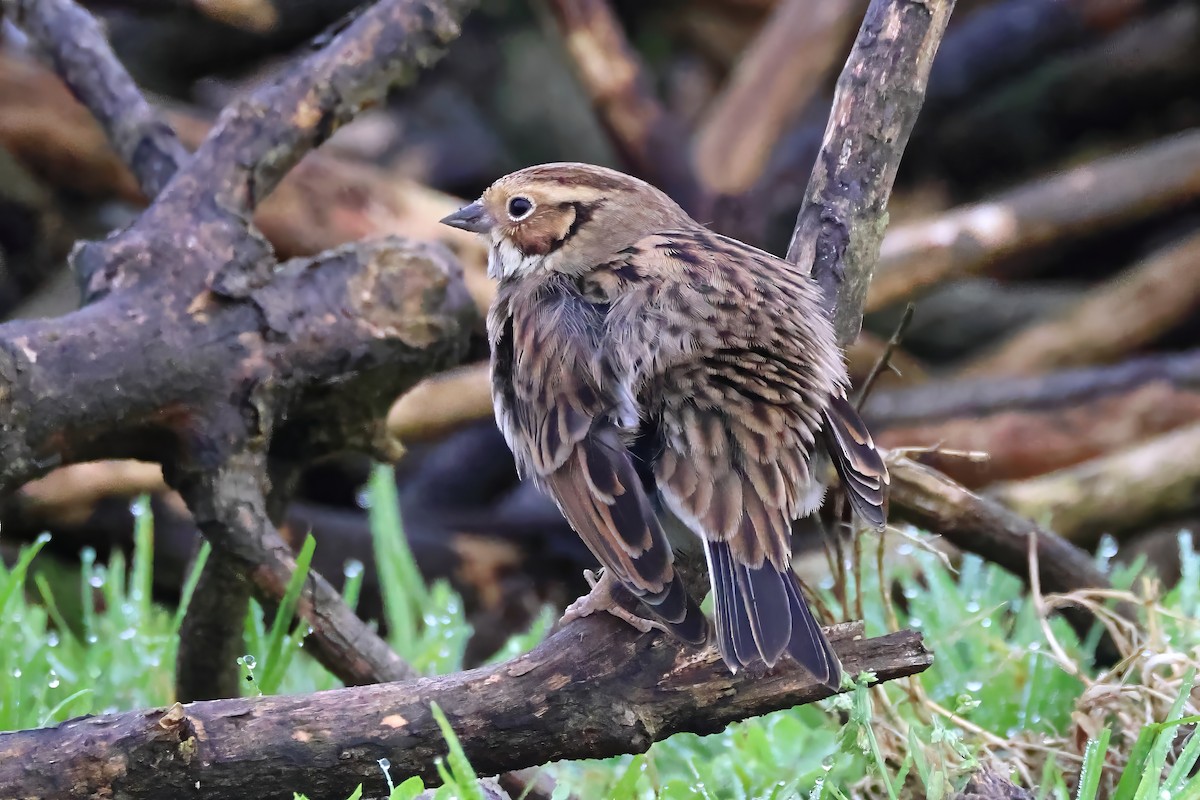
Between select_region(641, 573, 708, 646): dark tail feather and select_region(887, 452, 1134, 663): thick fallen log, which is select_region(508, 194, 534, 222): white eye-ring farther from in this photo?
select_region(641, 573, 708, 646): dark tail feather

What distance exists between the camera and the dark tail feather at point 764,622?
2.04 meters

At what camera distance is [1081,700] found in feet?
8.71

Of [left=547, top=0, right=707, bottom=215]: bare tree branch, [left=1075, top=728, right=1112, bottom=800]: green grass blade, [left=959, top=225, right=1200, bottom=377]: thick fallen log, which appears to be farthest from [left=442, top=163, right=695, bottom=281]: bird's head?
[left=959, top=225, right=1200, bottom=377]: thick fallen log

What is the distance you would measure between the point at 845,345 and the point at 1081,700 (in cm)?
87

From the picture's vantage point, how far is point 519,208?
3.00 metres

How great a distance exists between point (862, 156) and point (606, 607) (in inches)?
40.3

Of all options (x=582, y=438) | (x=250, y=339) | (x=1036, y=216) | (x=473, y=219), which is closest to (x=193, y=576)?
(x=250, y=339)

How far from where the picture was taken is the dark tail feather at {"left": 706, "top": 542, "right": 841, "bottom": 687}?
2041mm

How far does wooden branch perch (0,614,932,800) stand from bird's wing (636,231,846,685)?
0.14 metres

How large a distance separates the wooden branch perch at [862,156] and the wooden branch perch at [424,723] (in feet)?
2.46

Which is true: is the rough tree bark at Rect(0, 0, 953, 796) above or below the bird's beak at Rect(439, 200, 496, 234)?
below

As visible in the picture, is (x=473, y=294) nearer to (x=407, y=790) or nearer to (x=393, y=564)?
(x=393, y=564)

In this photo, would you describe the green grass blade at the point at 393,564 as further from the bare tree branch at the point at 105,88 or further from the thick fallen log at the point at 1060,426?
the thick fallen log at the point at 1060,426

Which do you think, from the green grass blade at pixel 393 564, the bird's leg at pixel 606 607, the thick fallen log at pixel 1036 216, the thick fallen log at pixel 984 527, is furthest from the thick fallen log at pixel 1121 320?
the bird's leg at pixel 606 607
